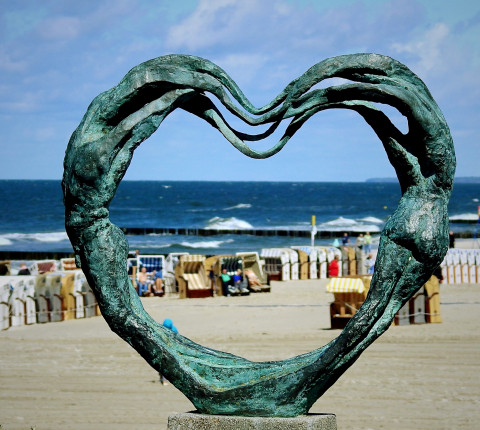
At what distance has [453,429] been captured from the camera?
1197 centimetres

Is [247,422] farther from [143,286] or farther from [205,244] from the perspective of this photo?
[205,244]

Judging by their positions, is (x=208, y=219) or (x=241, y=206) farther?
(x=241, y=206)

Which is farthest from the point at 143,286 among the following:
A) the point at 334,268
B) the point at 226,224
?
the point at 226,224

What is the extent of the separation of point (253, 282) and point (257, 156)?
74.4 feet

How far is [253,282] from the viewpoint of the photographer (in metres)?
30.2

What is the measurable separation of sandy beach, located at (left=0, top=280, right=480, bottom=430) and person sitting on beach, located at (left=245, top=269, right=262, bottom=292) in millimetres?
4684

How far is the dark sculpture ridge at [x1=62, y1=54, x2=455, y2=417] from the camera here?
7398mm

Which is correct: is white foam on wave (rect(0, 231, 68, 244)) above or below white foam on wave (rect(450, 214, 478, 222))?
below

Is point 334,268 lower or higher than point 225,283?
higher

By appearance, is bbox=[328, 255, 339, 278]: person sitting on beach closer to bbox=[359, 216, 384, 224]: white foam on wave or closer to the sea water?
the sea water

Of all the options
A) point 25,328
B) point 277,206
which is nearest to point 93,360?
point 25,328

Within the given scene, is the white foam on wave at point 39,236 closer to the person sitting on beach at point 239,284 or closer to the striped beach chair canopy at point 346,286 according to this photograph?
the person sitting on beach at point 239,284

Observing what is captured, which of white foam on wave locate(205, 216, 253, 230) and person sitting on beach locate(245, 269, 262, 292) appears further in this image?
white foam on wave locate(205, 216, 253, 230)

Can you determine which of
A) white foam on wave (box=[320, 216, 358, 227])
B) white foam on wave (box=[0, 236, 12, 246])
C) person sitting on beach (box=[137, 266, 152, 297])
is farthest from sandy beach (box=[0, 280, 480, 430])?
white foam on wave (box=[320, 216, 358, 227])
